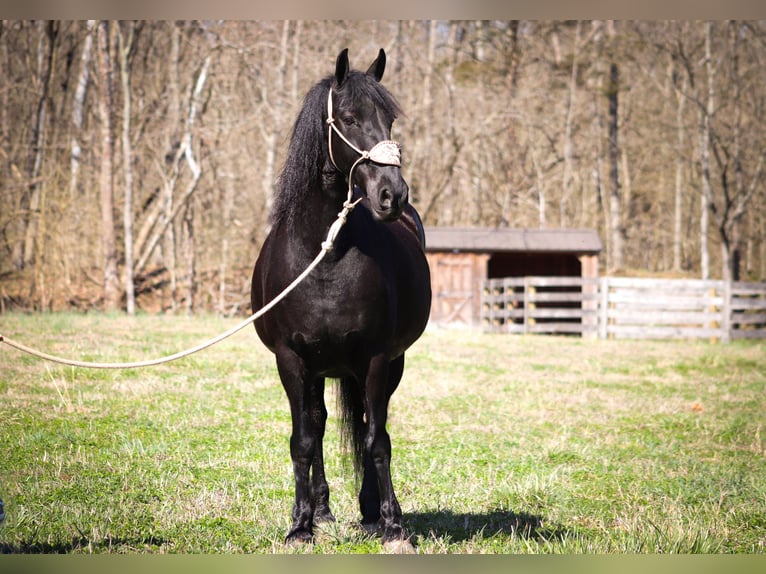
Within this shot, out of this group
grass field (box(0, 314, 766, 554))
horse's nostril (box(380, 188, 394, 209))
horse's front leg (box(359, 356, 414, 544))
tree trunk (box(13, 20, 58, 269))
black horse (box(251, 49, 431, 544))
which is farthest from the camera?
tree trunk (box(13, 20, 58, 269))

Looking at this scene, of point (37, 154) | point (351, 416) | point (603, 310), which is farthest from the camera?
point (37, 154)

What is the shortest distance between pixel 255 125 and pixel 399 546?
1049 inches

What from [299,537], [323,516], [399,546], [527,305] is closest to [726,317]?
[527,305]

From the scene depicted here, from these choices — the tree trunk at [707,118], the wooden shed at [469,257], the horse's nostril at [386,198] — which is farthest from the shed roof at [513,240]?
the horse's nostril at [386,198]

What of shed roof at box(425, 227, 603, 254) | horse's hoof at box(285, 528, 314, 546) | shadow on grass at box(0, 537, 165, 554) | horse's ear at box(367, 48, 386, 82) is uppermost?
shed roof at box(425, 227, 603, 254)

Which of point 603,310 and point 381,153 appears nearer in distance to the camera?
point 381,153

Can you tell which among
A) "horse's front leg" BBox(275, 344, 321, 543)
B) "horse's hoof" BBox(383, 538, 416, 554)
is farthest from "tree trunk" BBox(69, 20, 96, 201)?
"horse's hoof" BBox(383, 538, 416, 554)

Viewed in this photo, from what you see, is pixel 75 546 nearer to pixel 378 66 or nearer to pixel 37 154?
pixel 378 66

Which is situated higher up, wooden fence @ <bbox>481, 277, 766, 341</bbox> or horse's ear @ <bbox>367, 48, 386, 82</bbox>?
horse's ear @ <bbox>367, 48, 386, 82</bbox>

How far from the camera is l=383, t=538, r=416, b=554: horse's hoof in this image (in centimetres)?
399

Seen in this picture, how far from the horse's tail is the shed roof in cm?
2014

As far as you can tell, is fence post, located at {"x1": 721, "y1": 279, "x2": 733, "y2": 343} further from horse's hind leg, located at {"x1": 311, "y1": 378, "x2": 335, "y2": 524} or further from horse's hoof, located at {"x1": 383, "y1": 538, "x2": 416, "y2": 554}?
horse's hoof, located at {"x1": 383, "y1": 538, "x2": 416, "y2": 554}

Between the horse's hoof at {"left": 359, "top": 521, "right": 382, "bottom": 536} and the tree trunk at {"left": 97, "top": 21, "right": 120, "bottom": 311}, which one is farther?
the tree trunk at {"left": 97, "top": 21, "right": 120, "bottom": 311}

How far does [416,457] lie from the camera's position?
279 inches
